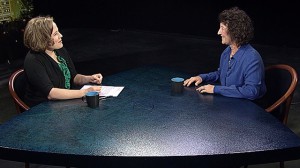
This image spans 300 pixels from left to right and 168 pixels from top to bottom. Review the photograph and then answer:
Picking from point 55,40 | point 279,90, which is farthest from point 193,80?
point 55,40

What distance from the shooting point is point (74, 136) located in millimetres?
1998

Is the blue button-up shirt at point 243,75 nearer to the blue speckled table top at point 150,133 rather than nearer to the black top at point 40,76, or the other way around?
the blue speckled table top at point 150,133

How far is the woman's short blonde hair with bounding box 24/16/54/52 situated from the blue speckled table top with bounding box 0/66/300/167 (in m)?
0.51

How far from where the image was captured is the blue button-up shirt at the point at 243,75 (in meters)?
2.54

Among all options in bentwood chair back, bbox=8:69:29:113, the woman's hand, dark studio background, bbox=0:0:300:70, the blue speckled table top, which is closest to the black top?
bentwood chair back, bbox=8:69:29:113

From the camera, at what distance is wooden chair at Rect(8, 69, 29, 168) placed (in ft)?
8.98

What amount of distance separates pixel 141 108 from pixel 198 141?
55cm

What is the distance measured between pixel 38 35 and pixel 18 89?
434mm

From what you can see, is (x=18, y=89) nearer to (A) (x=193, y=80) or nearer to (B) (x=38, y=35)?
(B) (x=38, y=35)

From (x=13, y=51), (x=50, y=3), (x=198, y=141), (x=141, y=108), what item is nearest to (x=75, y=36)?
(x=50, y=3)

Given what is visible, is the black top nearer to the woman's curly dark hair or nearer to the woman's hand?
the woman's hand

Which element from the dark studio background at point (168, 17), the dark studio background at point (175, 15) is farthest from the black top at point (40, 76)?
the dark studio background at point (175, 15)

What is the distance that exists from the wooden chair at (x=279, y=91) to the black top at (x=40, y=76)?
1460 millimetres

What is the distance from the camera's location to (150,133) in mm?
2020
